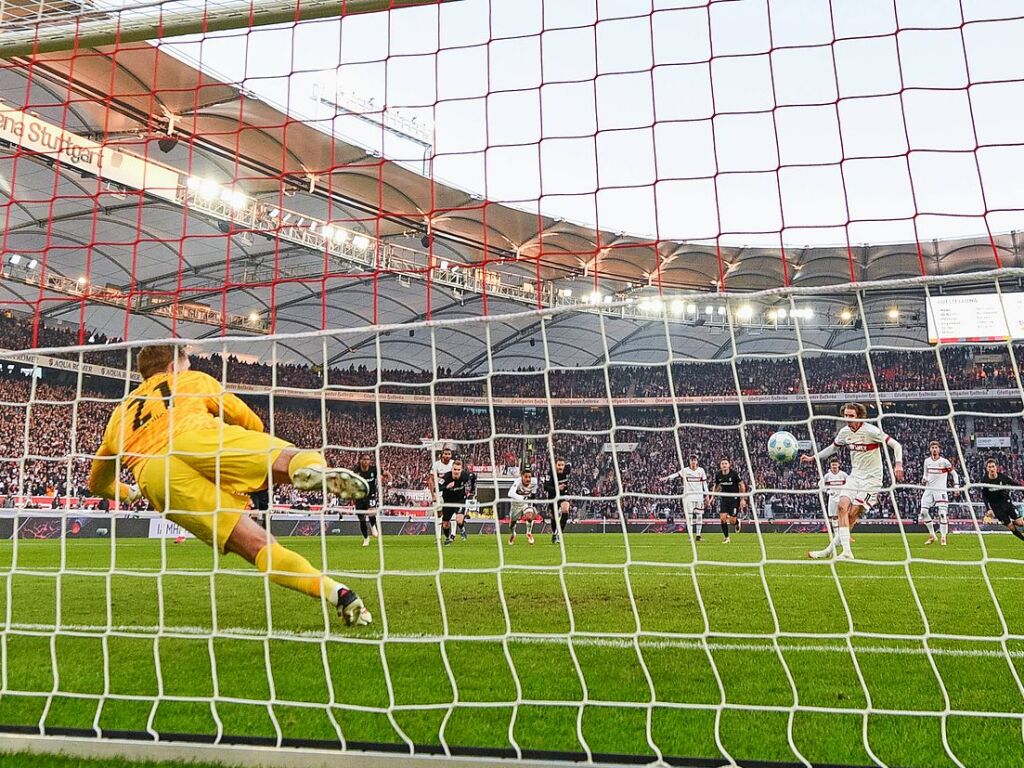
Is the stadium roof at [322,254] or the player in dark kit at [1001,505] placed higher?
the stadium roof at [322,254]

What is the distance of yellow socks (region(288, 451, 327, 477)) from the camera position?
3.67 m

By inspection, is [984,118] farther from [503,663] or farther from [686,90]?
[503,663]

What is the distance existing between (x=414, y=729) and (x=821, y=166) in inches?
139

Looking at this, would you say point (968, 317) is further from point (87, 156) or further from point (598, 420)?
point (87, 156)

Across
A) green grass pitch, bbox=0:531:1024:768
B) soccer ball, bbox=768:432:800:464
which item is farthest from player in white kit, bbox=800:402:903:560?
green grass pitch, bbox=0:531:1024:768

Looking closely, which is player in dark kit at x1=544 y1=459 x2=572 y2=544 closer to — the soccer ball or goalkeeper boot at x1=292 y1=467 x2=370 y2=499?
goalkeeper boot at x1=292 y1=467 x2=370 y2=499

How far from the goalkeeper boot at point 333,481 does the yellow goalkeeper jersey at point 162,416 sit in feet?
2.13

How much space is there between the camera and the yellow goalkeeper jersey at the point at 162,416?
396cm

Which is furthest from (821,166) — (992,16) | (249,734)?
(249,734)

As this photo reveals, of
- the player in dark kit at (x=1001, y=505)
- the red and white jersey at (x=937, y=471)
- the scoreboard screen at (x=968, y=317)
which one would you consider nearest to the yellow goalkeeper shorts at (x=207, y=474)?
the player in dark kit at (x=1001, y=505)

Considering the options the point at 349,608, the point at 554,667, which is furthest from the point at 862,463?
the point at 349,608

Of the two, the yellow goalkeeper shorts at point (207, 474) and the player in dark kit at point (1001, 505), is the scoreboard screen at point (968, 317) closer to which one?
the player in dark kit at point (1001, 505)

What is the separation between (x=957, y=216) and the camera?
3.46 metres

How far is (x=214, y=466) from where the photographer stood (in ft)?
12.8
